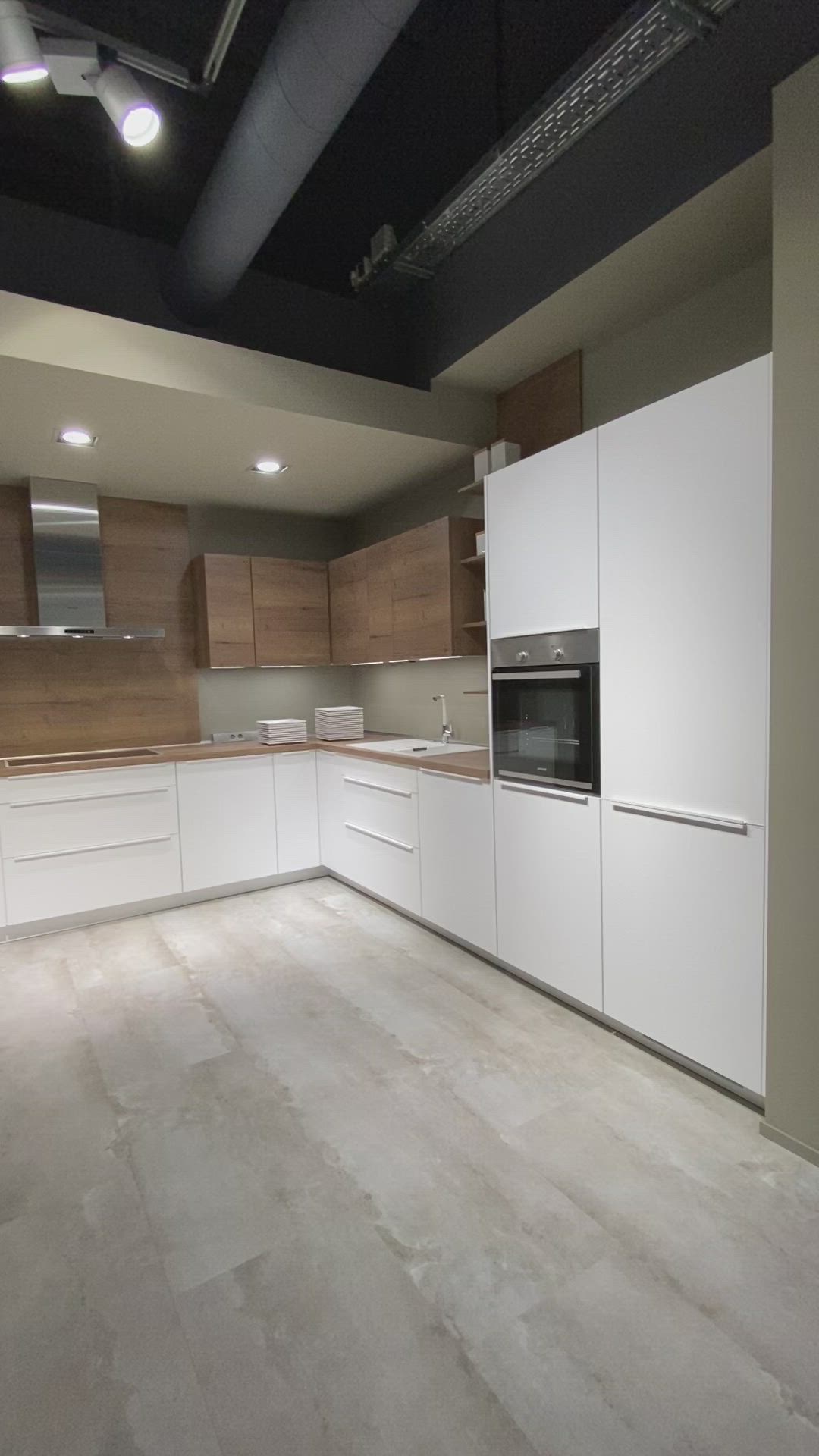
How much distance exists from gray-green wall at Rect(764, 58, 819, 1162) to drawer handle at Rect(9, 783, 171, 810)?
3.09 metres

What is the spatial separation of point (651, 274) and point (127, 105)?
67.3 inches

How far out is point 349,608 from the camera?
179 inches

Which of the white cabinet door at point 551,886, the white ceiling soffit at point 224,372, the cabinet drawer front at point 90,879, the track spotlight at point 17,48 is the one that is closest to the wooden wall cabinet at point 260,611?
the cabinet drawer front at point 90,879

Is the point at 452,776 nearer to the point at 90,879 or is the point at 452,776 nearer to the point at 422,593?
the point at 422,593

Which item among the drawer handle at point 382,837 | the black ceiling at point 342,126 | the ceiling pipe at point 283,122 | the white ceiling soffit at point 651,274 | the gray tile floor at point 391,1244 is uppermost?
the black ceiling at point 342,126

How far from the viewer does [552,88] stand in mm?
1889

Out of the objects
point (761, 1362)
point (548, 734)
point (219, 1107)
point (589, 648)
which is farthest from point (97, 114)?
point (761, 1362)

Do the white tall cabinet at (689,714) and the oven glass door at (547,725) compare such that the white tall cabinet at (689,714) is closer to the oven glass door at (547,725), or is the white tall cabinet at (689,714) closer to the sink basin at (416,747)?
the oven glass door at (547,725)

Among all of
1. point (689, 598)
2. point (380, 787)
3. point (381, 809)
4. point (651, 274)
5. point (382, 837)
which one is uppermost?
point (651, 274)

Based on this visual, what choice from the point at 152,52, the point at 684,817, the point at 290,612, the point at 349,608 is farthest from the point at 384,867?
the point at 152,52

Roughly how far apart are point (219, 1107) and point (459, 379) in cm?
325

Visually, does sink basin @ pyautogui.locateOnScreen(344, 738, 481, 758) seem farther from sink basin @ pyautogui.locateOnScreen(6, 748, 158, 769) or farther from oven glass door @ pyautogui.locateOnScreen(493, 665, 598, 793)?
sink basin @ pyautogui.locateOnScreen(6, 748, 158, 769)

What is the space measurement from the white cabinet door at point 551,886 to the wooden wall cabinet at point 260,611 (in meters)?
2.24

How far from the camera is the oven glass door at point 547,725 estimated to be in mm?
2438
